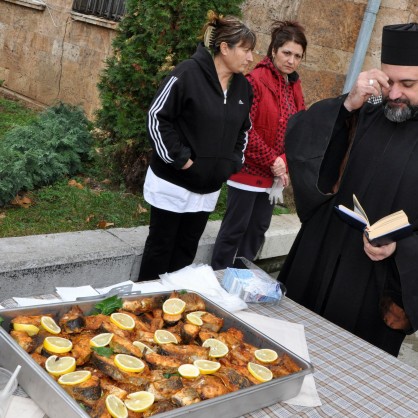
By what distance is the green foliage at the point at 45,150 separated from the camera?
5027 mm

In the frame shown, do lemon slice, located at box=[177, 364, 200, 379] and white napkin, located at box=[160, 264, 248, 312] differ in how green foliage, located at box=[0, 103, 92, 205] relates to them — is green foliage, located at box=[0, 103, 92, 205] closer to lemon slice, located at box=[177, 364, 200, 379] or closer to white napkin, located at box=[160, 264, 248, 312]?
white napkin, located at box=[160, 264, 248, 312]

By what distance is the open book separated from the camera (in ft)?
7.48

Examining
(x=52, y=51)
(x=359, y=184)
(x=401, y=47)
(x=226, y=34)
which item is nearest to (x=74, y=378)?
(x=359, y=184)

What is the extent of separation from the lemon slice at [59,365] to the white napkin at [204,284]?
0.82m

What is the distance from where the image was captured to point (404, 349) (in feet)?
16.1

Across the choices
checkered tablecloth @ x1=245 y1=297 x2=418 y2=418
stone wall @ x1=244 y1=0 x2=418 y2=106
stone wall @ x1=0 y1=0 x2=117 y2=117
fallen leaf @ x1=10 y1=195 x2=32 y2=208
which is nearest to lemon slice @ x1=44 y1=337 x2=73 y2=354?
checkered tablecloth @ x1=245 y1=297 x2=418 y2=418

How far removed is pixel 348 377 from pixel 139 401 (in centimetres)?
83

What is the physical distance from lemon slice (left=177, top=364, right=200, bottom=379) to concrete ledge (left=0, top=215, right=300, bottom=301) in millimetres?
2129

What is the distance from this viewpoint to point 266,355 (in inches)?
74.7

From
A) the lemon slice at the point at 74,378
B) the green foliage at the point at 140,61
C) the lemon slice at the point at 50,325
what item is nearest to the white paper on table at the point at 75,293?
the lemon slice at the point at 50,325

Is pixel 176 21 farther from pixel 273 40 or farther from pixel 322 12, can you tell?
pixel 322 12

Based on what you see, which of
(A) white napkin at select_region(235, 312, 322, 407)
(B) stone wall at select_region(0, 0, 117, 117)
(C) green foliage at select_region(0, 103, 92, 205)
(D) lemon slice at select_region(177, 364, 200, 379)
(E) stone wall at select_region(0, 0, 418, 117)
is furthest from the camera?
(B) stone wall at select_region(0, 0, 117, 117)

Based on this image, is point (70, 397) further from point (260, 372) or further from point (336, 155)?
point (336, 155)

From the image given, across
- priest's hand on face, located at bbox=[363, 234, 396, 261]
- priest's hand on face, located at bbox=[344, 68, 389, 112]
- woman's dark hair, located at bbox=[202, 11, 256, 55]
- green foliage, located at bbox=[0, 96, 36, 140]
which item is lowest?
green foliage, located at bbox=[0, 96, 36, 140]
